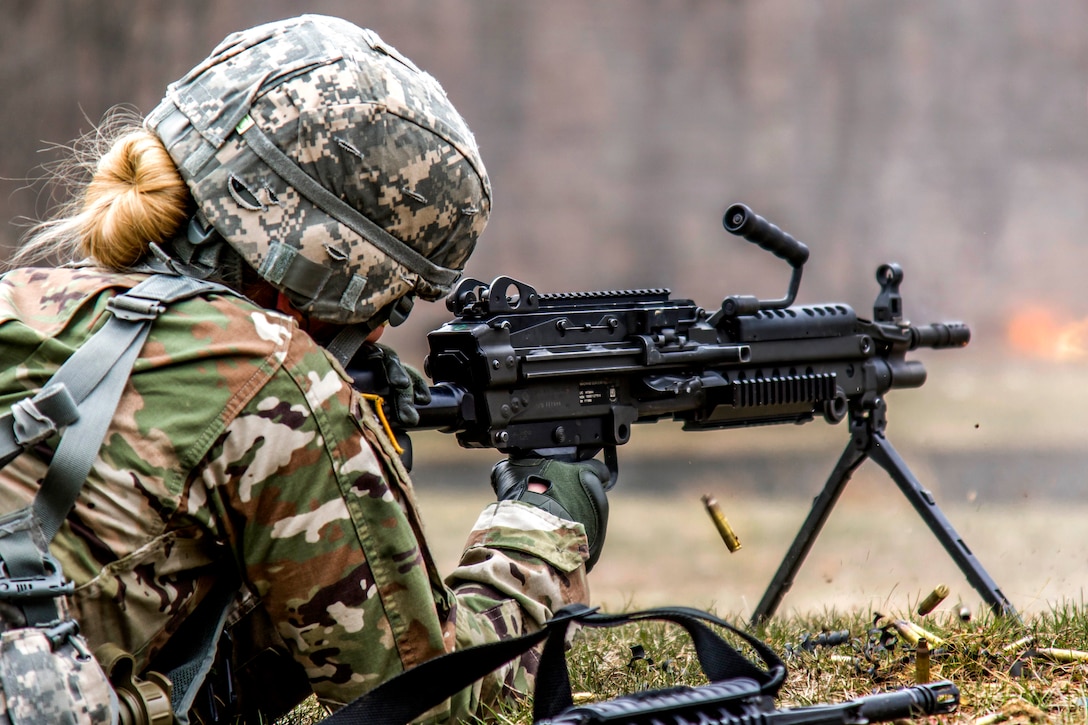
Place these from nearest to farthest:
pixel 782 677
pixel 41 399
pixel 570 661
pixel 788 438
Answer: pixel 41 399
pixel 782 677
pixel 570 661
pixel 788 438

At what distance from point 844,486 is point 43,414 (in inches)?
112

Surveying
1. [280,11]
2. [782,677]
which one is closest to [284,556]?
[782,677]

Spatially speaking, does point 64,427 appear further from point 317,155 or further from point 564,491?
point 564,491

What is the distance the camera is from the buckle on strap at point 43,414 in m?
1.93

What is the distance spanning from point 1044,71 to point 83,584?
7.89 meters

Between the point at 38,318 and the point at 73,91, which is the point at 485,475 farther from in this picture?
the point at 38,318

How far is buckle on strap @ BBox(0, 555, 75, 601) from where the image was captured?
6.15 feet

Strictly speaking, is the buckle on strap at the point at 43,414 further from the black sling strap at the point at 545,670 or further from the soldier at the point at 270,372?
the black sling strap at the point at 545,670

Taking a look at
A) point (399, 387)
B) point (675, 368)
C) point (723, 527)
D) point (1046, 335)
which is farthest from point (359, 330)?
point (1046, 335)

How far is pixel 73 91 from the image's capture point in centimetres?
757

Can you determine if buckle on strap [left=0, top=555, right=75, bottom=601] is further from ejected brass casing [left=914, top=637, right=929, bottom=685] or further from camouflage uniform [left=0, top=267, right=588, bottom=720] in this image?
ejected brass casing [left=914, top=637, right=929, bottom=685]

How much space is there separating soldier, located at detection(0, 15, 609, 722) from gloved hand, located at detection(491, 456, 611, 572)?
0.24 m

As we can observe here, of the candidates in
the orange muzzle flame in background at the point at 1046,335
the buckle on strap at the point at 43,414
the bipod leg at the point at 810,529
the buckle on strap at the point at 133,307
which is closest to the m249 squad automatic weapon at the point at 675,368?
the bipod leg at the point at 810,529

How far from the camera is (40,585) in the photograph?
189cm
